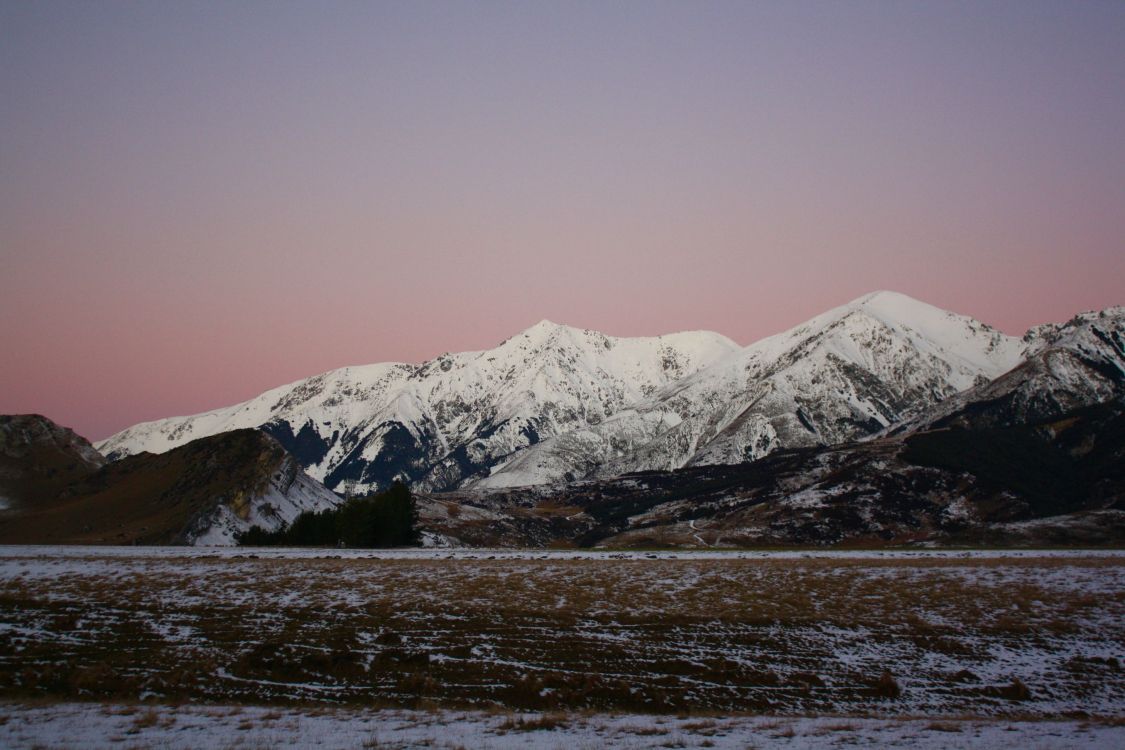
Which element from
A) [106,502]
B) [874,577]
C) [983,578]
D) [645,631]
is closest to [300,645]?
[645,631]

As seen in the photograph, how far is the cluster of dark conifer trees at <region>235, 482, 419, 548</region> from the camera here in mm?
91250

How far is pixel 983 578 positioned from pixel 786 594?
12138 mm

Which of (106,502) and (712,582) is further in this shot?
(106,502)

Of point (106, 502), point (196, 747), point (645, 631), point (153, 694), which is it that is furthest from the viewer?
point (106, 502)

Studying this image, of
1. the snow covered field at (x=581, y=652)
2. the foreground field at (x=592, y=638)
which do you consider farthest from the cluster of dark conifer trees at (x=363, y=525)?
the snow covered field at (x=581, y=652)

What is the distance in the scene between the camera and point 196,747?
2084cm

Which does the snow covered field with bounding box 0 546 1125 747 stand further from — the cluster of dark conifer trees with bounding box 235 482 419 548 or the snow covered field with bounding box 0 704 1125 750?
the cluster of dark conifer trees with bounding box 235 482 419 548

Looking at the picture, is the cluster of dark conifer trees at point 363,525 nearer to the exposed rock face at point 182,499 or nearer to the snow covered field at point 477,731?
the exposed rock face at point 182,499

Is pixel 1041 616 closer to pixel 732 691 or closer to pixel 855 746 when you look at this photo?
pixel 732 691

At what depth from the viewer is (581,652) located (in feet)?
107

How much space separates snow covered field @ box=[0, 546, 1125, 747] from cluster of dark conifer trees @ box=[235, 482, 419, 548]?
42042 millimetres

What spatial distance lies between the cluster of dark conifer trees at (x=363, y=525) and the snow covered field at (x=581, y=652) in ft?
138

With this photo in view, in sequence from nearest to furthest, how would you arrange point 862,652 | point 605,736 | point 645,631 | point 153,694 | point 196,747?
1. point 196,747
2. point 605,736
3. point 153,694
4. point 862,652
5. point 645,631

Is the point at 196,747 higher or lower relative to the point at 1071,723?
higher
